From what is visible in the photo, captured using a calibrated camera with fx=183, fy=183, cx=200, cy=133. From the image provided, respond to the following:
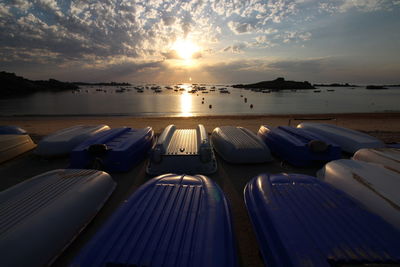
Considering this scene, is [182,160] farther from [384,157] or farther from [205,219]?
[384,157]

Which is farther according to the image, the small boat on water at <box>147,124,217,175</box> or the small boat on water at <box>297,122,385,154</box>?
the small boat on water at <box>297,122,385,154</box>

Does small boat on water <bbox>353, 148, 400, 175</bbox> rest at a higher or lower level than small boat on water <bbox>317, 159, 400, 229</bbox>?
higher

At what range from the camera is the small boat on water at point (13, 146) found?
7.20 m

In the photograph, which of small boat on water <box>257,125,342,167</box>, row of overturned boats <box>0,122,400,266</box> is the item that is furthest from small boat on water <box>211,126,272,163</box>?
row of overturned boats <box>0,122,400,266</box>

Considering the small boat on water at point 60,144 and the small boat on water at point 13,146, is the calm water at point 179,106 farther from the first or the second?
the small boat on water at point 60,144

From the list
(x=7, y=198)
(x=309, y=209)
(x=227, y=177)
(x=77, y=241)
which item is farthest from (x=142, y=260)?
(x=227, y=177)

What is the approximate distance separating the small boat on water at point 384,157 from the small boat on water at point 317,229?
241cm

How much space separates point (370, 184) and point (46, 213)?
6.29 metres

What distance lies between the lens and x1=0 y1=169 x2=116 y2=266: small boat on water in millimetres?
2689

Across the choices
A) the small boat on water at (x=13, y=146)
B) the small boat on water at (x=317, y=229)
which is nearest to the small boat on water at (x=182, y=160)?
the small boat on water at (x=317, y=229)

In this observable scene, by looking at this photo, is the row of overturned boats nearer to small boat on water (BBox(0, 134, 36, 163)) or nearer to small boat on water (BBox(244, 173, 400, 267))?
small boat on water (BBox(244, 173, 400, 267))

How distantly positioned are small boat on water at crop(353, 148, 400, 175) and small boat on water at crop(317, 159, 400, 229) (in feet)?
1.47

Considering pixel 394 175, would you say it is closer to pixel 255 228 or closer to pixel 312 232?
pixel 312 232

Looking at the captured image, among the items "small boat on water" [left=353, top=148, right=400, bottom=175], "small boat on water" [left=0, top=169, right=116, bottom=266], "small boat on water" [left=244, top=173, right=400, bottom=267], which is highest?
"small boat on water" [left=353, top=148, right=400, bottom=175]
